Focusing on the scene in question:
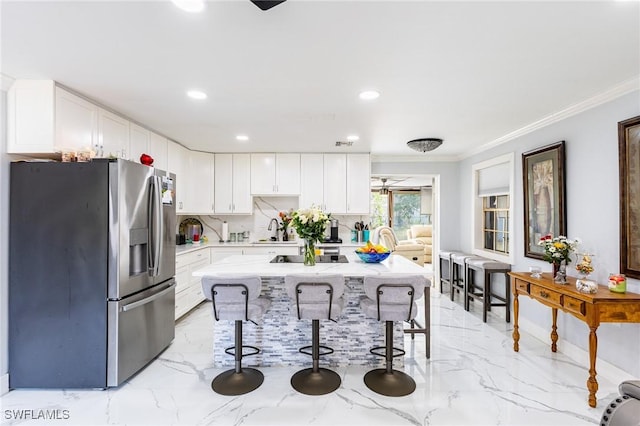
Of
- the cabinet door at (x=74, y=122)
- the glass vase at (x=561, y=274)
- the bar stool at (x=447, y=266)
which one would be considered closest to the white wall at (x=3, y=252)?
the cabinet door at (x=74, y=122)

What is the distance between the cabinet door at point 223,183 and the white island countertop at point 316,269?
2.53 meters

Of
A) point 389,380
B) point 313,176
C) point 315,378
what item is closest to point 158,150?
point 313,176

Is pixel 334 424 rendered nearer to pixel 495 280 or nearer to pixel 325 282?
pixel 325 282

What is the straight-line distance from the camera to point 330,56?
82.4 inches

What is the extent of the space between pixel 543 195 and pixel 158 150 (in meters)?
4.60

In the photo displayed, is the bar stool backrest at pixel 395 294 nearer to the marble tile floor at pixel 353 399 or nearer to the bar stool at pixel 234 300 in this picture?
the marble tile floor at pixel 353 399

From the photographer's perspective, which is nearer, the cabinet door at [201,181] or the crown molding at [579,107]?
the crown molding at [579,107]

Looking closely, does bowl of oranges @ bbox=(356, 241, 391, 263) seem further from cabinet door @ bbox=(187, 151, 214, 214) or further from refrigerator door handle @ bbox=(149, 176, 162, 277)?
cabinet door @ bbox=(187, 151, 214, 214)

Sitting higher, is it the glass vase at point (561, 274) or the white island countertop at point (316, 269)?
the white island countertop at point (316, 269)

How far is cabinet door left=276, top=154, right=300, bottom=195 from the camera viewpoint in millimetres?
5387

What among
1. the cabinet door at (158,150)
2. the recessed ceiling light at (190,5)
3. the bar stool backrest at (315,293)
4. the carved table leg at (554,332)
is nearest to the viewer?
the recessed ceiling light at (190,5)

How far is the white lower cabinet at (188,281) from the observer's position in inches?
161

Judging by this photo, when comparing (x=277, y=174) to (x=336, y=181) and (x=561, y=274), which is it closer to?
(x=336, y=181)

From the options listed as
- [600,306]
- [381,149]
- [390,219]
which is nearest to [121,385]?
[600,306]
